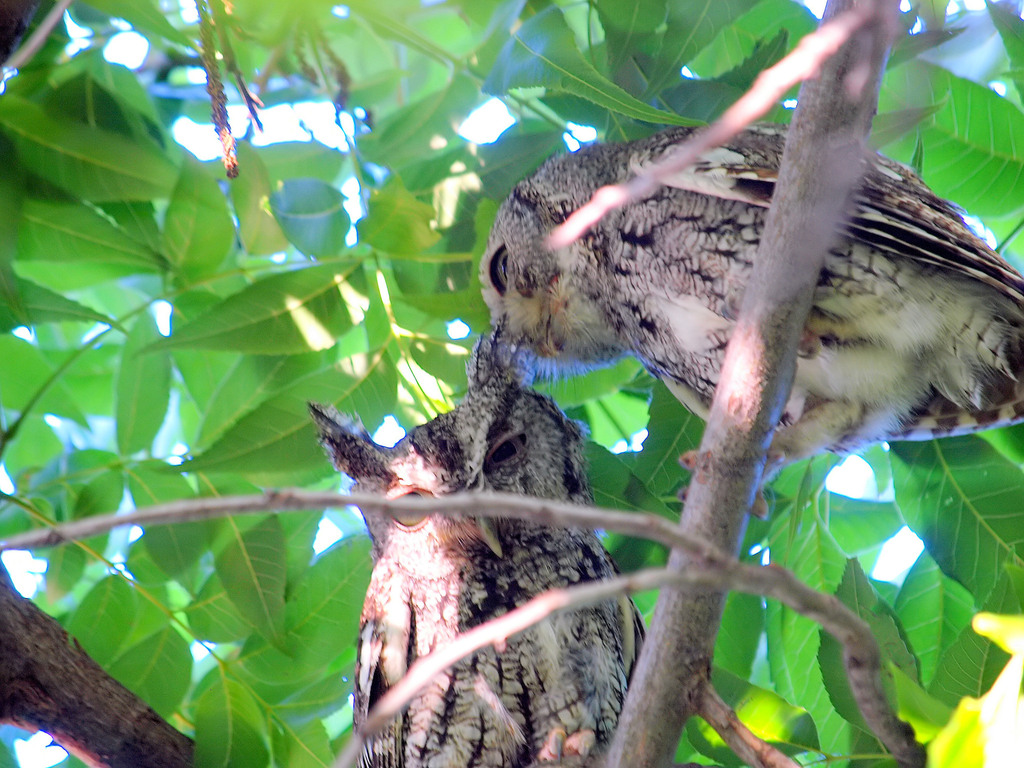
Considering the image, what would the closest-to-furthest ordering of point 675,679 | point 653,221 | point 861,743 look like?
1. point 675,679
2. point 861,743
3. point 653,221

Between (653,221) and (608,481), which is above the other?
(653,221)

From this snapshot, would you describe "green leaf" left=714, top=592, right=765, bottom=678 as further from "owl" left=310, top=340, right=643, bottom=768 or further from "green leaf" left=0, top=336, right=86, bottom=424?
"green leaf" left=0, top=336, right=86, bottom=424

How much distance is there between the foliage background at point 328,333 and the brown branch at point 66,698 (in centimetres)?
13

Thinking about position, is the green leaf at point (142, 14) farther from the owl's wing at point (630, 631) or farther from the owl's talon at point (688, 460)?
the owl's wing at point (630, 631)

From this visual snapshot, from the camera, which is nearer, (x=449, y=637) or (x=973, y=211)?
(x=449, y=637)

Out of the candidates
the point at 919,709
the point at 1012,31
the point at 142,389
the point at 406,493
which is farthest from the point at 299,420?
the point at 1012,31

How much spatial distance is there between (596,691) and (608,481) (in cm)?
40

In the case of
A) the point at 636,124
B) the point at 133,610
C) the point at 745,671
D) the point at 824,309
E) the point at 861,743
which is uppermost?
the point at 636,124

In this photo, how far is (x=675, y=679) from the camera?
1.01m

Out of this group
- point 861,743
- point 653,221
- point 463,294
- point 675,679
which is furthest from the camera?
point 463,294

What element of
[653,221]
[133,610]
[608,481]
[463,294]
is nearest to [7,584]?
[133,610]

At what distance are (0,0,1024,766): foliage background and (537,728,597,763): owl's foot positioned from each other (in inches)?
6.4

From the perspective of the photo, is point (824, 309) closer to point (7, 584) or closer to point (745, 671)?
point (745, 671)

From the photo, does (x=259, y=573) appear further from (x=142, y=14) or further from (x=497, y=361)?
(x=142, y=14)
